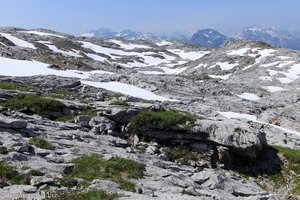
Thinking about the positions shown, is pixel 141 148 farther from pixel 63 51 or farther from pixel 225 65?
pixel 225 65

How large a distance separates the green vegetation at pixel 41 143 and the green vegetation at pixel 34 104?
28.7 feet

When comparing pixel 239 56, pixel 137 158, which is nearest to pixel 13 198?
pixel 137 158

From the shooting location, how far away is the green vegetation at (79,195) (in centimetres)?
1645

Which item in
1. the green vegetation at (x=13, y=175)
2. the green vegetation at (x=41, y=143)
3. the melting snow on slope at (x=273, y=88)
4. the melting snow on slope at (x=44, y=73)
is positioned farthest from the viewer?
the melting snow on slope at (x=273, y=88)

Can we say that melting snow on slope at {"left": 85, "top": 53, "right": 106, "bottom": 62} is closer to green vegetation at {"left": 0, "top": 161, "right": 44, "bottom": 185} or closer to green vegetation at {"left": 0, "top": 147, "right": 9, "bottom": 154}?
green vegetation at {"left": 0, "top": 147, "right": 9, "bottom": 154}

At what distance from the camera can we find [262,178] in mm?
33406

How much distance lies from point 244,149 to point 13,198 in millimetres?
22094

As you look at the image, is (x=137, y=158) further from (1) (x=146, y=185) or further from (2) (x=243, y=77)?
(2) (x=243, y=77)

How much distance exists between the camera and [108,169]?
70.4ft

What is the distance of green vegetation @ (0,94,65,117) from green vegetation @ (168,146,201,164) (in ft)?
33.4

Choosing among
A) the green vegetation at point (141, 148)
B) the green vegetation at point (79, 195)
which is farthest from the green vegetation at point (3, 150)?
the green vegetation at point (141, 148)

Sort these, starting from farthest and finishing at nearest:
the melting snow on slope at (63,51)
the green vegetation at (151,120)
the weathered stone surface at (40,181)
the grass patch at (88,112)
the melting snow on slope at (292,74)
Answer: the melting snow on slope at (63,51)
the melting snow on slope at (292,74)
the grass patch at (88,112)
the green vegetation at (151,120)
the weathered stone surface at (40,181)

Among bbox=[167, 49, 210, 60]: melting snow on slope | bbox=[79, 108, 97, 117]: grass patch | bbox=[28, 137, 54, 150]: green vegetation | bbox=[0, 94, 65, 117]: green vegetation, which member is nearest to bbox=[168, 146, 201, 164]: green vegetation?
bbox=[79, 108, 97, 117]: grass patch

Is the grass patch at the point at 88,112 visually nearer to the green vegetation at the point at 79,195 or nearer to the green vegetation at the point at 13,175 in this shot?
the green vegetation at the point at 13,175
